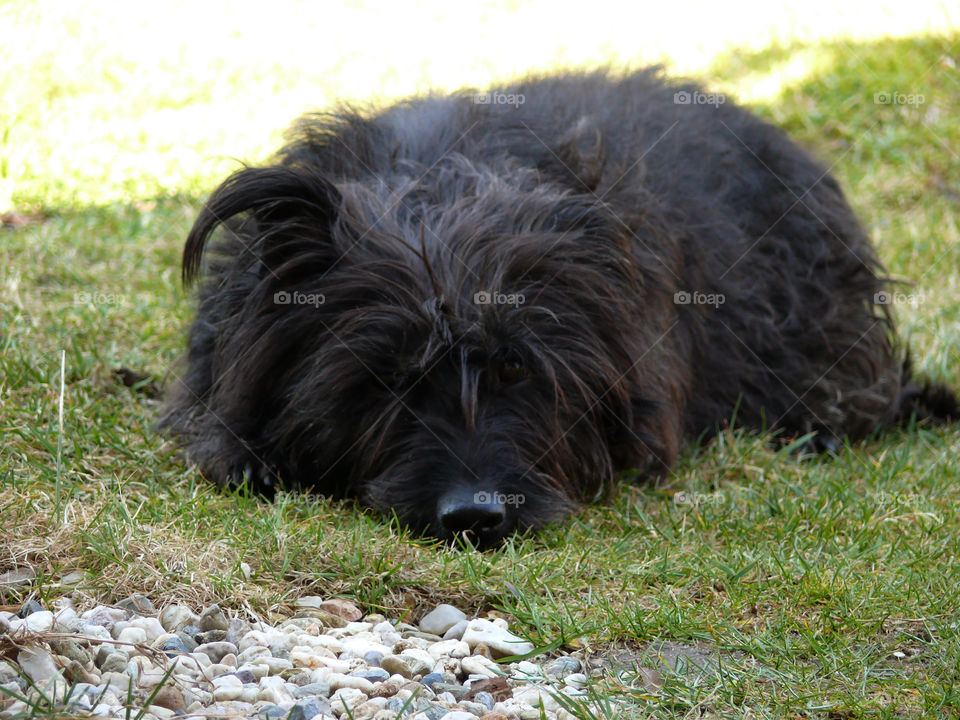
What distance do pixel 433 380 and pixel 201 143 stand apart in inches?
189

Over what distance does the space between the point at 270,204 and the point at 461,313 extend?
83 cm

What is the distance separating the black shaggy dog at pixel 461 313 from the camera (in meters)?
3.79

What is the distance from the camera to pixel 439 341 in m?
3.71

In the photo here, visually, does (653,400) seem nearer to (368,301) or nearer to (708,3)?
(368,301)

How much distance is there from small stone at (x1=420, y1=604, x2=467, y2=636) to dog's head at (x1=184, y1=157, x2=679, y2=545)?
1.86 ft

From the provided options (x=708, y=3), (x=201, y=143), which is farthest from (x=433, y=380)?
(x=708, y=3)

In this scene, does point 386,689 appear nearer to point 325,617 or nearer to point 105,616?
point 325,617

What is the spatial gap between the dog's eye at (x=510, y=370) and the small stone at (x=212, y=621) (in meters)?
1.41

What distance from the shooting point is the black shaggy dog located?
12.4 ft

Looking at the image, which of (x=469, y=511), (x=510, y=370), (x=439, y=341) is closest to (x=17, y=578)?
(x=469, y=511)

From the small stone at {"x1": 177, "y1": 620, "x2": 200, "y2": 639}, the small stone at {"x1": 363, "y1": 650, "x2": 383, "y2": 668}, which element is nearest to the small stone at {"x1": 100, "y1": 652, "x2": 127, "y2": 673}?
the small stone at {"x1": 177, "y1": 620, "x2": 200, "y2": 639}

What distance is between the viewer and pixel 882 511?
396cm

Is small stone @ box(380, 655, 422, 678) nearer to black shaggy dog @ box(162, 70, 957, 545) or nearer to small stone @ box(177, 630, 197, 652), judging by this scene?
small stone @ box(177, 630, 197, 652)

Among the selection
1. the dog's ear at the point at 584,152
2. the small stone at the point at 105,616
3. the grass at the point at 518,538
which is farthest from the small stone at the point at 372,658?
the dog's ear at the point at 584,152
